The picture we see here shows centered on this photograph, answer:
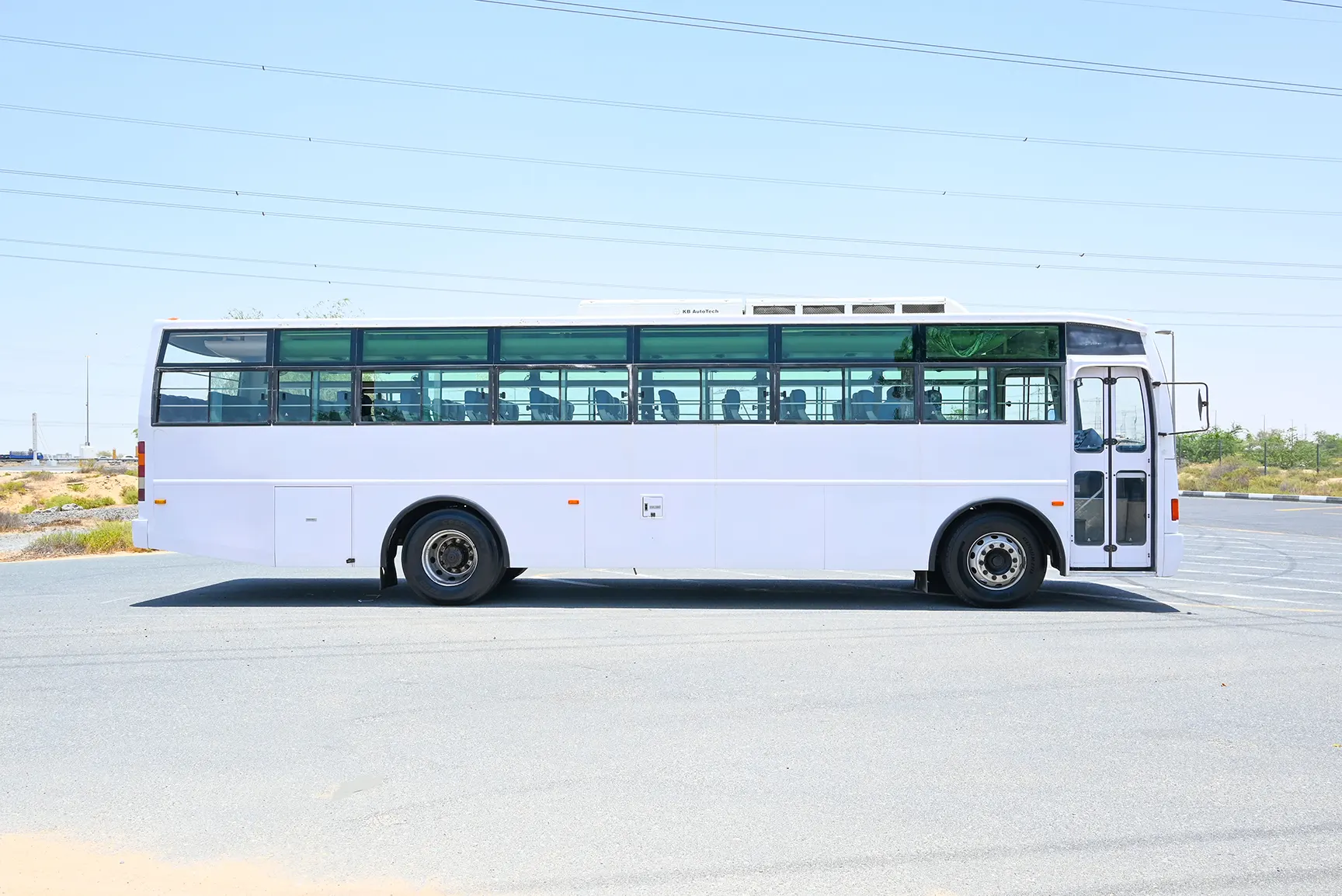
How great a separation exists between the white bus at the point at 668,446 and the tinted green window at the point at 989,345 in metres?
0.02

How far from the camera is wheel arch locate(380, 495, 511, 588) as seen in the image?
12.2 meters

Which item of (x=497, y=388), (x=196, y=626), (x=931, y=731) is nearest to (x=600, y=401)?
(x=497, y=388)

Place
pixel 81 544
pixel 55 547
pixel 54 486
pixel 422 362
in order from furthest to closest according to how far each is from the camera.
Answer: pixel 54 486 → pixel 81 544 → pixel 55 547 → pixel 422 362

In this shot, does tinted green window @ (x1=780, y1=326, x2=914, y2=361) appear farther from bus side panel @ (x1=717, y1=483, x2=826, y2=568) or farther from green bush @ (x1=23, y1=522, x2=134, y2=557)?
green bush @ (x1=23, y1=522, x2=134, y2=557)

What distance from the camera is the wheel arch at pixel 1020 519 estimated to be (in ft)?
38.5

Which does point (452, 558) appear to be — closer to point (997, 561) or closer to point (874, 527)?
point (874, 527)

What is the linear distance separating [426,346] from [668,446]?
2950mm

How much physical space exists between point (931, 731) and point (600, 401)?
6.74m

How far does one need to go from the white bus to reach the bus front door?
2 centimetres

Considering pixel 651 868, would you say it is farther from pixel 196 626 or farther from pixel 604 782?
pixel 196 626

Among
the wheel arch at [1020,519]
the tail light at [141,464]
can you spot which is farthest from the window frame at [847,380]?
the tail light at [141,464]

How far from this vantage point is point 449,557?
12.3 m

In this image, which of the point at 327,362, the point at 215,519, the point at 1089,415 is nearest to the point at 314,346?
the point at 327,362

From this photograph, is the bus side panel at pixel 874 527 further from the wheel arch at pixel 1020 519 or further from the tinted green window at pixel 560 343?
the tinted green window at pixel 560 343
